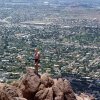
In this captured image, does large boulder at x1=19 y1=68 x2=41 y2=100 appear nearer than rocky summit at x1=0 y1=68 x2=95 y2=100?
No

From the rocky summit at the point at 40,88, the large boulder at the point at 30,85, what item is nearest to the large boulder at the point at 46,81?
the rocky summit at the point at 40,88

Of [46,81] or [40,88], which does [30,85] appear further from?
[46,81]

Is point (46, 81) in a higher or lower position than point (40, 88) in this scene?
higher

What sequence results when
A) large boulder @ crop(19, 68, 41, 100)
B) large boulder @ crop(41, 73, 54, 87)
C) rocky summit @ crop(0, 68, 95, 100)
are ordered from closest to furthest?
rocky summit @ crop(0, 68, 95, 100)
large boulder @ crop(19, 68, 41, 100)
large boulder @ crop(41, 73, 54, 87)

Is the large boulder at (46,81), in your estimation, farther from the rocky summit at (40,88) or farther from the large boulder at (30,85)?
the large boulder at (30,85)

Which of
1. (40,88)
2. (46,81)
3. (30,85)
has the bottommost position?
(40,88)

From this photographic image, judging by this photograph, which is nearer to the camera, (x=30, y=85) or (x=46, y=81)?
(x=30, y=85)

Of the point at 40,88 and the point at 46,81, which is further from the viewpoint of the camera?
the point at 46,81

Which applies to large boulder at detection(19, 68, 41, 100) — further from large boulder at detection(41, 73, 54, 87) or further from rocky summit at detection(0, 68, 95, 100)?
large boulder at detection(41, 73, 54, 87)


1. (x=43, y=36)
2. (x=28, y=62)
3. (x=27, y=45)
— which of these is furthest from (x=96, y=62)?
(x=43, y=36)

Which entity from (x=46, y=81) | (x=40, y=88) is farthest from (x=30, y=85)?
(x=46, y=81)

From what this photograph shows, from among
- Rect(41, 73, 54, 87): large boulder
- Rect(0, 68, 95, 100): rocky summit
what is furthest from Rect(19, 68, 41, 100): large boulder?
Rect(41, 73, 54, 87): large boulder
